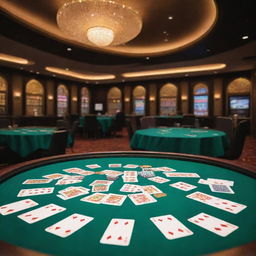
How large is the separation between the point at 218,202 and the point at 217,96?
36.7ft

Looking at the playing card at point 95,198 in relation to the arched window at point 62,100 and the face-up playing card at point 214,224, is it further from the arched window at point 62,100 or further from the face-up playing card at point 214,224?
the arched window at point 62,100

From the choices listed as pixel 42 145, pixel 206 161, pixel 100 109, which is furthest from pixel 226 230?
pixel 100 109

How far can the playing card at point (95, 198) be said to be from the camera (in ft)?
2.66

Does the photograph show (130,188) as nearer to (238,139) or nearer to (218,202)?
(218,202)

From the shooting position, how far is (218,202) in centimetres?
80

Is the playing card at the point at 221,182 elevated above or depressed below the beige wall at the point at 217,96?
below

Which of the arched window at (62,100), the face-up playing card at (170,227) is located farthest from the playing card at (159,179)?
the arched window at (62,100)

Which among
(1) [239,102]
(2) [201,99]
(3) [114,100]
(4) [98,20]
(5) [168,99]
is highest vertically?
(4) [98,20]

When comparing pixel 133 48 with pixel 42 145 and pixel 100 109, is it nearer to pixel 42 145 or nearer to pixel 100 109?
pixel 42 145

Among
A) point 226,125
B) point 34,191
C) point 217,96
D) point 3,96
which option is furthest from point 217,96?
point 34,191

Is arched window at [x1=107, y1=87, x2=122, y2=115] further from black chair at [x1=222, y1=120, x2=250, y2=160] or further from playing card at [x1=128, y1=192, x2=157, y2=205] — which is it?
playing card at [x1=128, y1=192, x2=157, y2=205]

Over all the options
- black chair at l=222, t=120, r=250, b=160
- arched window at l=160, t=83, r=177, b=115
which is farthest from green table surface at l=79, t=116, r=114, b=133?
black chair at l=222, t=120, r=250, b=160

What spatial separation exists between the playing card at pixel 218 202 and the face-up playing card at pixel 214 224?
93mm

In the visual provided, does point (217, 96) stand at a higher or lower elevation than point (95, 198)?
higher
